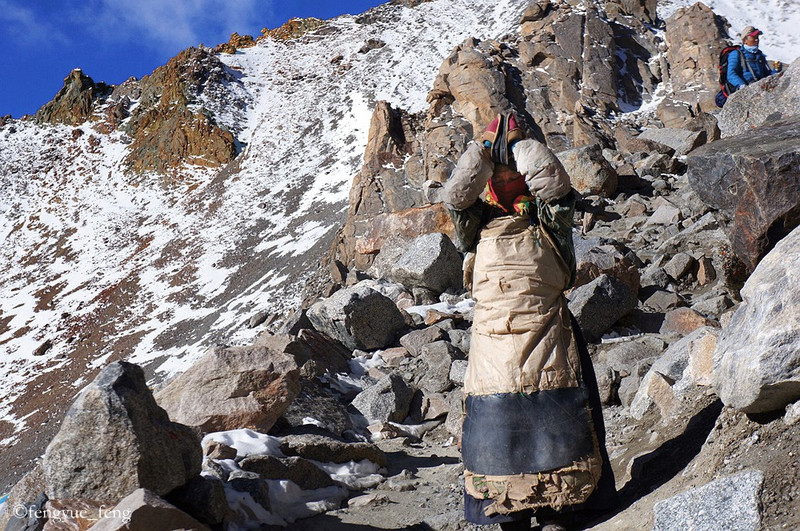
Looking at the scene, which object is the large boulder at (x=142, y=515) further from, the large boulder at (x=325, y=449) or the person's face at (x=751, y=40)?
the person's face at (x=751, y=40)

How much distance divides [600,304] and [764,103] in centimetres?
263

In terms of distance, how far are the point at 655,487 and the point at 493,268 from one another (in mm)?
1355

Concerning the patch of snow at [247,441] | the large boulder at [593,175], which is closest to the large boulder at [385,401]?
the patch of snow at [247,441]

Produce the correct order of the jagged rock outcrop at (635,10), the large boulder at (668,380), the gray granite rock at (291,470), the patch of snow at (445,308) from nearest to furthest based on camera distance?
the large boulder at (668,380), the gray granite rock at (291,470), the patch of snow at (445,308), the jagged rock outcrop at (635,10)

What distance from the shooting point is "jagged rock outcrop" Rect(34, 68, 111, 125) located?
45.2 m

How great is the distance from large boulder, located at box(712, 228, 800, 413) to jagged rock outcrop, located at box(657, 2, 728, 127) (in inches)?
700

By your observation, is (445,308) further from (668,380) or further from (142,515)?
(142,515)

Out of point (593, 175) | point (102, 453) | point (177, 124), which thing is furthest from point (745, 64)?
point (177, 124)

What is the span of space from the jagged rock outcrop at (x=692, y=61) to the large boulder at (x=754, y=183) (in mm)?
15767

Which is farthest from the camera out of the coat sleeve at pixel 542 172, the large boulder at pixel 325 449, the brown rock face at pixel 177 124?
the brown rock face at pixel 177 124

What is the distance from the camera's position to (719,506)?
2.23 metres

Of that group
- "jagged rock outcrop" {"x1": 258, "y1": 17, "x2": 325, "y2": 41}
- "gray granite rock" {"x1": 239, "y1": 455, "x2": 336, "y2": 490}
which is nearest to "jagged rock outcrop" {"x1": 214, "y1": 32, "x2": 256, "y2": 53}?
"jagged rock outcrop" {"x1": 258, "y1": 17, "x2": 325, "y2": 41}

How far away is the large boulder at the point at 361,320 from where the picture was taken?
8344mm

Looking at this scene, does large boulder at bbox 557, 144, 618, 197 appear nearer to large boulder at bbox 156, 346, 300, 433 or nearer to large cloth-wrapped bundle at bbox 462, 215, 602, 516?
large boulder at bbox 156, 346, 300, 433
